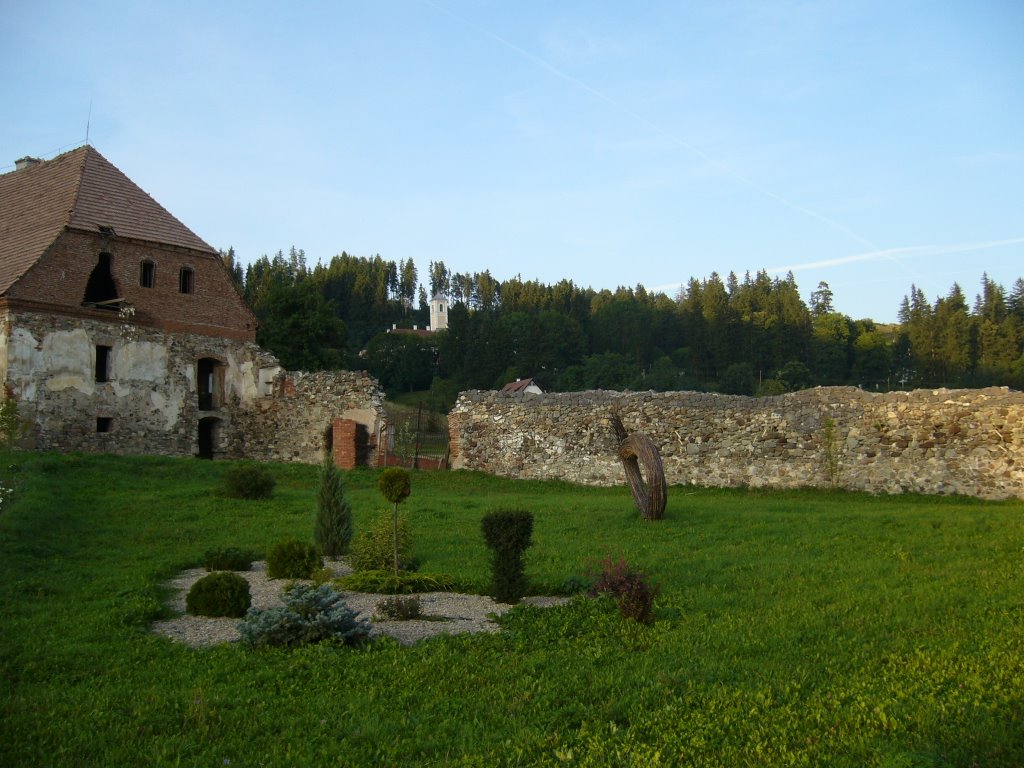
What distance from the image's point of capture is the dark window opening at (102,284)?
29.2 m

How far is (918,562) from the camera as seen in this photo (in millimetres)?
11086

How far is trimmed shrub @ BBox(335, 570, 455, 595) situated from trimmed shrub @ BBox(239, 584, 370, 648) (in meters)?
2.65

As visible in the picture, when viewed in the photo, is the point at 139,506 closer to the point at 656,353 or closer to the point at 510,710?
the point at 510,710

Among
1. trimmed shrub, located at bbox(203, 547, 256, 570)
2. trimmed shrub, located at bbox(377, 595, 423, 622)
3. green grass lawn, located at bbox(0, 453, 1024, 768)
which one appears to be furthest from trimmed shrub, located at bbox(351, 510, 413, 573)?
trimmed shrub, located at bbox(377, 595, 423, 622)

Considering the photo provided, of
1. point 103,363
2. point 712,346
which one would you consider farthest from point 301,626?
point 712,346

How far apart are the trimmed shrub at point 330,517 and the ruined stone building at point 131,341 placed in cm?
1491

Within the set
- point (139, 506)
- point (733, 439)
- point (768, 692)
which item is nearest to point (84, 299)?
point (139, 506)

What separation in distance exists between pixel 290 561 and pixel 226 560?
1206mm

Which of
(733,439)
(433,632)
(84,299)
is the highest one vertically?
(84,299)

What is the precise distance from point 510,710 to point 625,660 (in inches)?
60.5

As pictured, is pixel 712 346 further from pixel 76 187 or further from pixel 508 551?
pixel 508 551

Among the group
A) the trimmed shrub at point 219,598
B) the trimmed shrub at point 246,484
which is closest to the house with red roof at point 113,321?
the trimmed shrub at point 246,484

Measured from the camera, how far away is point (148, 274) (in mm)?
30062

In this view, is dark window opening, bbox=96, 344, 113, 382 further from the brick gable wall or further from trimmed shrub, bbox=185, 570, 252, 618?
trimmed shrub, bbox=185, 570, 252, 618
